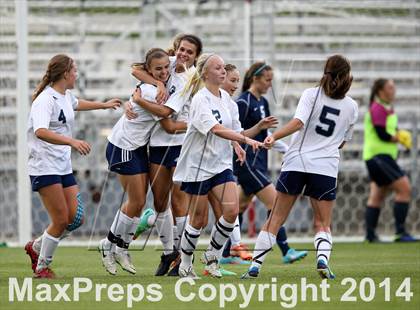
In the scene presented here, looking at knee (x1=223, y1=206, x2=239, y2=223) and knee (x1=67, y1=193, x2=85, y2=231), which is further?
knee (x1=67, y1=193, x2=85, y2=231)

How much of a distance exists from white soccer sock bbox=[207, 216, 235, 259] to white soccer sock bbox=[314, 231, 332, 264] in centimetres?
71

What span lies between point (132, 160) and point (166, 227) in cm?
68

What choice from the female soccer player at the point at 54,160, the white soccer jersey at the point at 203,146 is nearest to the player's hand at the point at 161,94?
the white soccer jersey at the point at 203,146

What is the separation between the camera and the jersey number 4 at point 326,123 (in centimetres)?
907

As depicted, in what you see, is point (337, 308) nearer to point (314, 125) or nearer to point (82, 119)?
point (314, 125)

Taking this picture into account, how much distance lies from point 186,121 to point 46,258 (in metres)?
1.61

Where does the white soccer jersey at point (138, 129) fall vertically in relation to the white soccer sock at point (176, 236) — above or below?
above

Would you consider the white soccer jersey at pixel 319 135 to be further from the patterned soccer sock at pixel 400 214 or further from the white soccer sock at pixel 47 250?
the patterned soccer sock at pixel 400 214

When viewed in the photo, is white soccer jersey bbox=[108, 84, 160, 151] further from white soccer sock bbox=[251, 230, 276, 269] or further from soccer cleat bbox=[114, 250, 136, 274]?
white soccer sock bbox=[251, 230, 276, 269]

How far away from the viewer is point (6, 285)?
852 centimetres

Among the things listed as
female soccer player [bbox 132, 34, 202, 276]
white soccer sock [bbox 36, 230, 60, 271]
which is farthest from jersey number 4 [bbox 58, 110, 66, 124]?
white soccer sock [bbox 36, 230, 60, 271]

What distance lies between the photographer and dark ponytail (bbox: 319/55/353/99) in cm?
904

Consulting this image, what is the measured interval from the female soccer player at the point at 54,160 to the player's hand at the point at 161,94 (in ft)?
2.35

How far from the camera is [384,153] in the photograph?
14.8 metres
